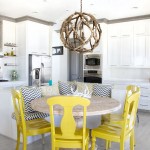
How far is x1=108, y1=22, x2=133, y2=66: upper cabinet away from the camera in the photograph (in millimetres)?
6039

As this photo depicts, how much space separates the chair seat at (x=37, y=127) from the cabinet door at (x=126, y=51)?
403 centimetres

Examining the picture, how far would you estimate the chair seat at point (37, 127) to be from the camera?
8.21 ft

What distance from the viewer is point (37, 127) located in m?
2.60

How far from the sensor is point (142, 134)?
3637mm

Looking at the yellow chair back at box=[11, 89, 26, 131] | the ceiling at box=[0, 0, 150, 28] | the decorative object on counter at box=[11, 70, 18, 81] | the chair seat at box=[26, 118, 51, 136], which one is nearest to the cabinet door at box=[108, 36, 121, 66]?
the ceiling at box=[0, 0, 150, 28]

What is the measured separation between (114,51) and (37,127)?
4371mm

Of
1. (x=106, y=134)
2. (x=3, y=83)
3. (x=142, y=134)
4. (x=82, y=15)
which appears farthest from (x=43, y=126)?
(x=3, y=83)

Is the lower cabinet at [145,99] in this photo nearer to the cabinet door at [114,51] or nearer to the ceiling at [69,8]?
the cabinet door at [114,51]

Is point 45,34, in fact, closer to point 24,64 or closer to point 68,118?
point 24,64

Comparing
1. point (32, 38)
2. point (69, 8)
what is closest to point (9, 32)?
point (32, 38)

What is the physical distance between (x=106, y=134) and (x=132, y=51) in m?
4.13

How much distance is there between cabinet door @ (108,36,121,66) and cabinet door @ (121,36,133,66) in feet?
0.43

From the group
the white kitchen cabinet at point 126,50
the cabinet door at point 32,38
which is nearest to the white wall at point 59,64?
the cabinet door at point 32,38

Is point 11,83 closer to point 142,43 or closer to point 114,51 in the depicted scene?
point 114,51
